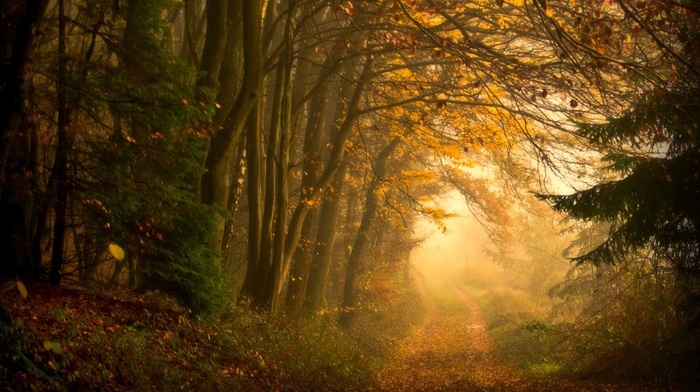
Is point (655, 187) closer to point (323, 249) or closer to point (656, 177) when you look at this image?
point (656, 177)

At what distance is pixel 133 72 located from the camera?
20.5ft

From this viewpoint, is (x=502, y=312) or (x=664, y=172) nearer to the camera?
(x=664, y=172)

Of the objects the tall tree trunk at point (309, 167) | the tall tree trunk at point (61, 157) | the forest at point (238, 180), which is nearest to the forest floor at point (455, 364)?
the forest at point (238, 180)

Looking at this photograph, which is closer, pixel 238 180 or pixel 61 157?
pixel 61 157

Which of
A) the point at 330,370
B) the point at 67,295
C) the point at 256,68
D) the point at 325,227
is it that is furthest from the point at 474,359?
the point at 67,295

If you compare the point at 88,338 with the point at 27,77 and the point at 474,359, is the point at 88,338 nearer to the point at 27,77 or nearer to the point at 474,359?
the point at 27,77

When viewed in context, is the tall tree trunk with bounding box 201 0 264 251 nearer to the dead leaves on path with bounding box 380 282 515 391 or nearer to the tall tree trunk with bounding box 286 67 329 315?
the tall tree trunk with bounding box 286 67 329 315

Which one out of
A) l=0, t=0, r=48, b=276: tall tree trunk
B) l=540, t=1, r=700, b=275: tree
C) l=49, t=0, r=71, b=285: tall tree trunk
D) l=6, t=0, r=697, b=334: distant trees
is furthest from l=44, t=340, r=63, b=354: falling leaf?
l=540, t=1, r=700, b=275: tree

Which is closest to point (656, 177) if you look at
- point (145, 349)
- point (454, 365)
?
point (145, 349)

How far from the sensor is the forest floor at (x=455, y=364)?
10.1 metres

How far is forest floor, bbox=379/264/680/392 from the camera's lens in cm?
1009

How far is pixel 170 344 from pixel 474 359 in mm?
12913

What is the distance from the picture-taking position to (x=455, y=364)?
1595cm

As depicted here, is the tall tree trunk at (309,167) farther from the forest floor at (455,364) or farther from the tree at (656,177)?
the tree at (656,177)
